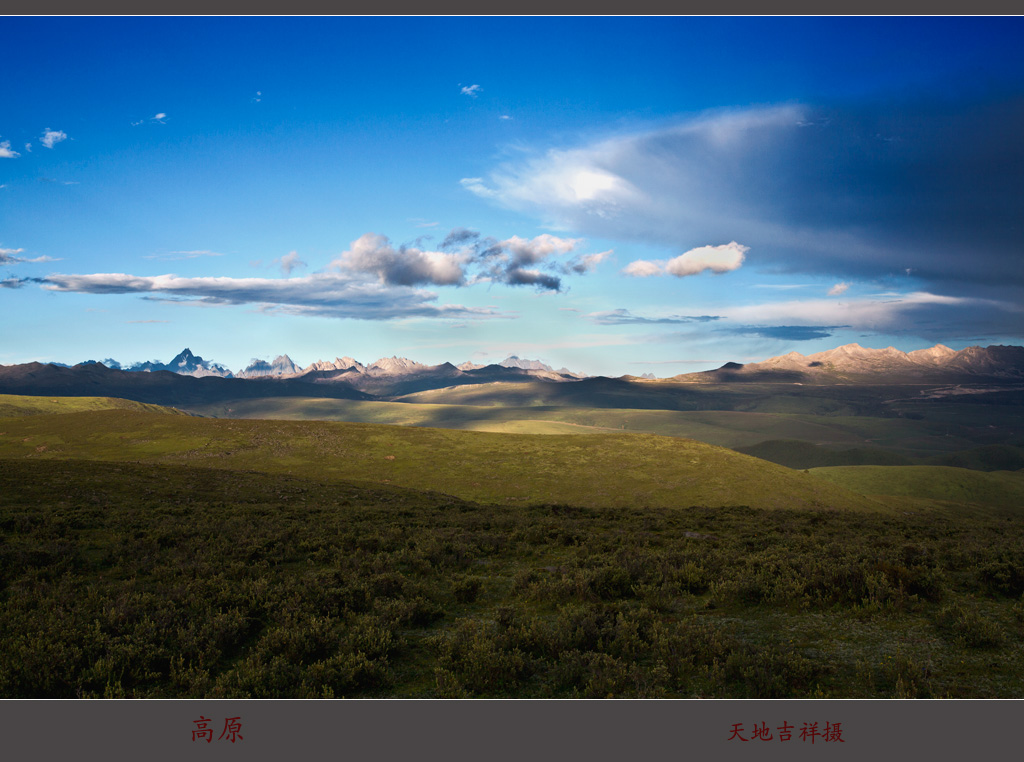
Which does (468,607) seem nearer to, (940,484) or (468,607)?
(468,607)

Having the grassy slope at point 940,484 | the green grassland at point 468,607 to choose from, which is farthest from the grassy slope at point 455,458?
the green grassland at point 468,607

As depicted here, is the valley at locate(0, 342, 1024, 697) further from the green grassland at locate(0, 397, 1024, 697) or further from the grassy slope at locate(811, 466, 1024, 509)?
the grassy slope at locate(811, 466, 1024, 509)

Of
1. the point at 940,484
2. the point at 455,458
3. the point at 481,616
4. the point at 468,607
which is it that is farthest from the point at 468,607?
the point at 940,484

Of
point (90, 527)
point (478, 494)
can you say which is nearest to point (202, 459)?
point (478, 494)

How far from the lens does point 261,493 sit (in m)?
37.3

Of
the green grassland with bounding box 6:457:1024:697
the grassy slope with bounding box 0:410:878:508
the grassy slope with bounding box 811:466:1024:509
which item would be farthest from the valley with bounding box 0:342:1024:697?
the grassy slope with bounding box 811:466:1024:509

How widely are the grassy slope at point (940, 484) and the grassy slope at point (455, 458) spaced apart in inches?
1359

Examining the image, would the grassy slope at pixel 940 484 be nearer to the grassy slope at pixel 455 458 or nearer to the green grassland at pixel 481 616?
the grassy slope at pixel 455 458

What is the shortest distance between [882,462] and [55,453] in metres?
227

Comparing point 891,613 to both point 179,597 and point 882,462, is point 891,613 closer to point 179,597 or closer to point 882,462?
point 179,597

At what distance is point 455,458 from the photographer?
75500 millimetres

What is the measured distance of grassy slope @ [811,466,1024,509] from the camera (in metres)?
93.9

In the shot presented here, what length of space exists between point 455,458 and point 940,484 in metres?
92.2

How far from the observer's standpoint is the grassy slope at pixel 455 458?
63.9 metres
